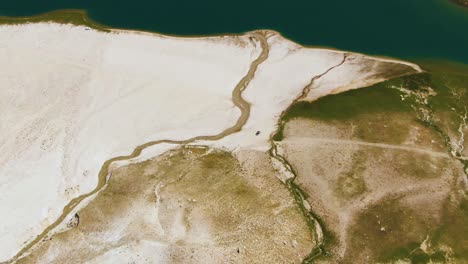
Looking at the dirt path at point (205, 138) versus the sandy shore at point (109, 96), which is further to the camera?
the sandy shore at point (109, 96)

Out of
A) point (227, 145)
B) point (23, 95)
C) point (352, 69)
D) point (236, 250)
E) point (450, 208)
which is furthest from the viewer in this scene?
point (352, 69)

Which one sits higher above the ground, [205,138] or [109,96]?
[109,96]

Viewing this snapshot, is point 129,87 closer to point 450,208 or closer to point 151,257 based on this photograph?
point 151,257

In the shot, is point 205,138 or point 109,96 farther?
point 109,96

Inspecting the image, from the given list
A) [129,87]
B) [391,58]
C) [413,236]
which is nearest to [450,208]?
[413,236]

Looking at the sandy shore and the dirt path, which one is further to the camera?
the sandy shore
